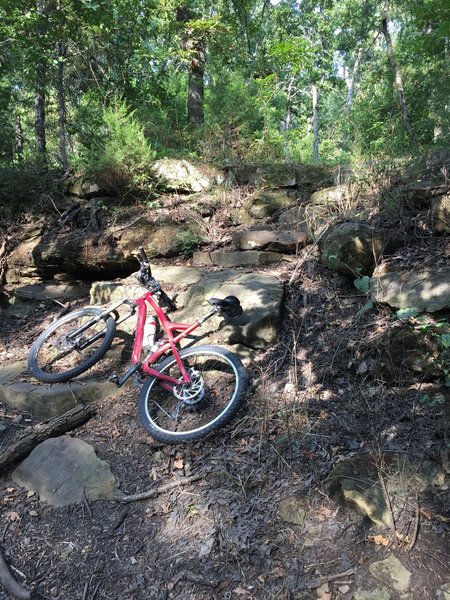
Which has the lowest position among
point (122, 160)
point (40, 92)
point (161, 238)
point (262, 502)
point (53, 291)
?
point (262, 502)

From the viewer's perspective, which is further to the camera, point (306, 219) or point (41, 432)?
point (306, 219)

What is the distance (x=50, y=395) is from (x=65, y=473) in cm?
109

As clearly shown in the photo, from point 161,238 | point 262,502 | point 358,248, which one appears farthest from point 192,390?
point 161,238

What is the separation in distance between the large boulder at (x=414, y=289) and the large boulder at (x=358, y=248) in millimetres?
356

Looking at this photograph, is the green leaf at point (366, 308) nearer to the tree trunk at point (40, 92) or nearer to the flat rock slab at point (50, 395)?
the flat rock slab at point (50, 395)

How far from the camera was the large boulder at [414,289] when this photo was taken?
12.3 feet

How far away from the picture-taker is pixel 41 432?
3902 mm

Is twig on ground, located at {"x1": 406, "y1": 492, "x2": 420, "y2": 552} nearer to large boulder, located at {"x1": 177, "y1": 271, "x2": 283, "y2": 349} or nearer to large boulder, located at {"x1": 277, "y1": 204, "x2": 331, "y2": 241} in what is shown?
large boulder, located at {"x1": 177, "y1": 271, "x2": 283, "y2": 349}

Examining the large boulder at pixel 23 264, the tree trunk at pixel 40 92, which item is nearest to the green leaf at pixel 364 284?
the large boulder at pixel 23 264

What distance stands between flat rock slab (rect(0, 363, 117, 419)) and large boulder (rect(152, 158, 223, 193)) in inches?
160

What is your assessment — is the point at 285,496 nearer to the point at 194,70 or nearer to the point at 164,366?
the point at 164,366

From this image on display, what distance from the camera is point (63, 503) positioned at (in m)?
3.32

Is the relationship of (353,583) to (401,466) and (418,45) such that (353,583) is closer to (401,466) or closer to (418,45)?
(401,466)

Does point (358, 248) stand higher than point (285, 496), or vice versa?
point (358, 248)
